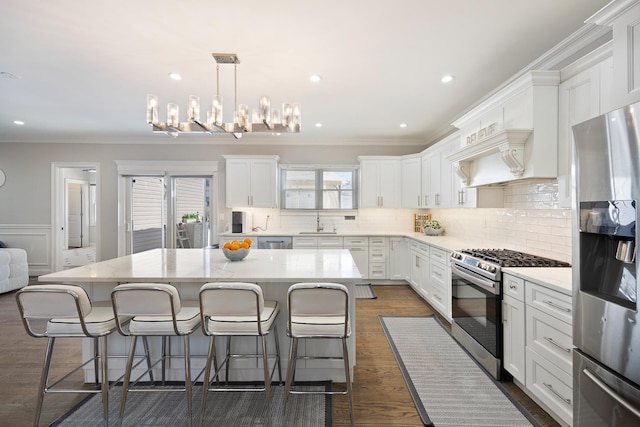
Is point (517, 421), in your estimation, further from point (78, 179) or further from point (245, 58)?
point (78, 179)

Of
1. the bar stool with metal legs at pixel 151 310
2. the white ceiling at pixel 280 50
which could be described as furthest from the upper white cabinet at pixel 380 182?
the bar stool with metal legs at pixel 151 310

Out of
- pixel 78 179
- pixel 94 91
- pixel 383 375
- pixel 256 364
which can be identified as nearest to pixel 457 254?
pixel 383 375

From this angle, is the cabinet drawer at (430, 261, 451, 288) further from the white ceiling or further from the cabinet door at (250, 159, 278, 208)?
the cabinet door at (250, 159, 278, 208)

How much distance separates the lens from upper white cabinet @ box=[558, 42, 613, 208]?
1.88 meters

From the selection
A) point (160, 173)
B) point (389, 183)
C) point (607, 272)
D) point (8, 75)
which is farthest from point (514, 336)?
point (160, 173)

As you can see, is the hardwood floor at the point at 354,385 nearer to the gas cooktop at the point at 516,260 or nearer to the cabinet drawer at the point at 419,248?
the gas cooktop at the point at 516,260

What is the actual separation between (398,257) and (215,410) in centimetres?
380

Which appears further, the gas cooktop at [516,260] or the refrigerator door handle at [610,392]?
the gas cooktop at [516,260]

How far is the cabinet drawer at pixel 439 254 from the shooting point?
3.56m

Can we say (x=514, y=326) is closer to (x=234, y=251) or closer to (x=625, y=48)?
(x=625, y=48)

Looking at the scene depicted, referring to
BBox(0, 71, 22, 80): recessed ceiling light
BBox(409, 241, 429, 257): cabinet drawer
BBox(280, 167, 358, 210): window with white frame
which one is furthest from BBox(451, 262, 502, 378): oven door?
BBox(0, 71, 22, 80): recessed ceiling light

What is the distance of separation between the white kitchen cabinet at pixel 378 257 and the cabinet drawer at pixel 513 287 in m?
2.89

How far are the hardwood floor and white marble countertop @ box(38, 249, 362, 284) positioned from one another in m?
0.90

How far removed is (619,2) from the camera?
138cm
